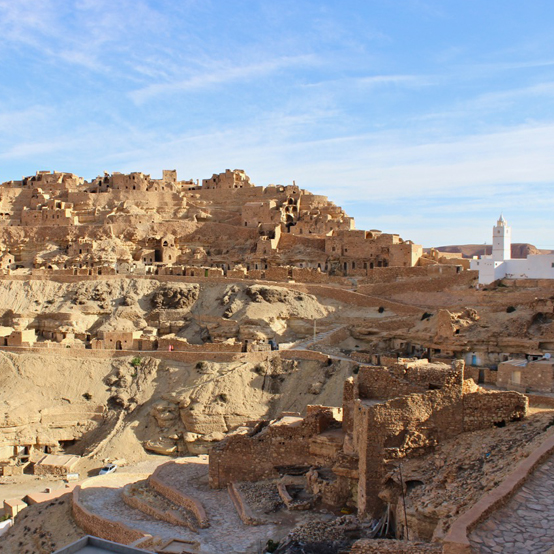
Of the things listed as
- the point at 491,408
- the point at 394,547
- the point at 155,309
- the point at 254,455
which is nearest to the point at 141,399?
the point at 155,309

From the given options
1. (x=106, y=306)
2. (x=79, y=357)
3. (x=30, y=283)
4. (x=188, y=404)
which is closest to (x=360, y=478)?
(x=188, y=404)

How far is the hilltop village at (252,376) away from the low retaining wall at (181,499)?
91mm

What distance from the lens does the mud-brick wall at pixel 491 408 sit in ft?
45.6

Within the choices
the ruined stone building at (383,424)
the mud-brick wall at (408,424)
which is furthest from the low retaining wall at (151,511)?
the mud-brick wall at (408,424)

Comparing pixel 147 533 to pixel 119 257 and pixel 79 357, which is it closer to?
pixel 79 357

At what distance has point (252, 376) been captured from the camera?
31.8 metres

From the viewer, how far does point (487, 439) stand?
13.4m

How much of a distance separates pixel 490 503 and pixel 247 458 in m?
11.9

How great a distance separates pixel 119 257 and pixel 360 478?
40429 mm

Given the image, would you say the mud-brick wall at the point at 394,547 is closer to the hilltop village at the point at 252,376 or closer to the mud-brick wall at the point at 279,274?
the hilltop village at the point at 252,376

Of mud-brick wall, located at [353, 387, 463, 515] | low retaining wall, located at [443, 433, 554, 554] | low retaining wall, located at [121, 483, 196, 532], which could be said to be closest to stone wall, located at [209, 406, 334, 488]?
low retaining wall, located at [121, 483, 196, 532]

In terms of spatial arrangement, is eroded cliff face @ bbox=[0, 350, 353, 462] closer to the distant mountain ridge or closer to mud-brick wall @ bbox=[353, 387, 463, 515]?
mud-brick wall @ bbox=[353, 387, 463, 515]

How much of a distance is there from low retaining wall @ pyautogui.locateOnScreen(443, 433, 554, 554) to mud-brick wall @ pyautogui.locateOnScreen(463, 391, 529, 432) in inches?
93.3

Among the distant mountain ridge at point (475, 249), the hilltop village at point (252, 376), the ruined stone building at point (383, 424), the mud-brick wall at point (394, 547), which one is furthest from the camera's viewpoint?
the distant mountain ridge at point (475, 249)
